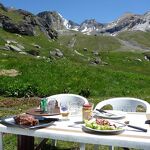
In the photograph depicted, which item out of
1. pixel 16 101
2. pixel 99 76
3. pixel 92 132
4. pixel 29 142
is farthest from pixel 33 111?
pixel 99 76

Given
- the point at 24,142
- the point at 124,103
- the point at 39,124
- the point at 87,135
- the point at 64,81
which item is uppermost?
the point at 64,81

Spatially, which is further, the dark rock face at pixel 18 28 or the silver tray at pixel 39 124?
the dark rock face at pixel 18 28

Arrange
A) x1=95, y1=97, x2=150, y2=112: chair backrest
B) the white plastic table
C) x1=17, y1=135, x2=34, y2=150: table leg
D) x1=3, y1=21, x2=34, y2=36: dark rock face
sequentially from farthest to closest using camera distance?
x1=3, y1=21, x2=34, y2=36: dark rock face → x1=95, y1=97, x2=150, y2=112: chair backrest → x1=17, y1=135, x2=34, y2=150: table leg → the white plastic table

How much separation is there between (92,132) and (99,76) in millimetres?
20917

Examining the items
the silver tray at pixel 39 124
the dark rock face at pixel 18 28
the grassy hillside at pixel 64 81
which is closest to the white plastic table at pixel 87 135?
the silver tray at pixel 39 124

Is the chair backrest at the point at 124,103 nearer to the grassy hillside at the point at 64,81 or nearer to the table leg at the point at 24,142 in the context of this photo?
the table leg at the point at 24,142

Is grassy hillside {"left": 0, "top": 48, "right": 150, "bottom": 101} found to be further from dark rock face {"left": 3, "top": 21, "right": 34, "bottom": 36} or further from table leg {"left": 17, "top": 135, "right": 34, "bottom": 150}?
dark rock face {"left": 3, "top": 21, "right": 34, "bottom": 36}

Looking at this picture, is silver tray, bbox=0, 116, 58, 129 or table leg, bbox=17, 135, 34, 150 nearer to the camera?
silver tray, bbox=0, 116, 58, 129

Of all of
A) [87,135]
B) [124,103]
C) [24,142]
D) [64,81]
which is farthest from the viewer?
[64,81]

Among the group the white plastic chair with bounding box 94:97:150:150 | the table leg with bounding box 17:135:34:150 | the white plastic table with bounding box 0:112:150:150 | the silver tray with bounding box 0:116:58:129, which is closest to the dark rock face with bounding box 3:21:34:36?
the white plastic chair with bounding box 94:97:150:150

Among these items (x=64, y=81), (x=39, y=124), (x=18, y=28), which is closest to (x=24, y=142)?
(x=39, y=124)

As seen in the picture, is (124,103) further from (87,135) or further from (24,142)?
(87,135)

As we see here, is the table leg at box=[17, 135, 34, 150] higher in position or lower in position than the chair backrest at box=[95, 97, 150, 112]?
lower

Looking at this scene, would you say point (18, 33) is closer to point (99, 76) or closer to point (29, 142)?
point (99, 76)
